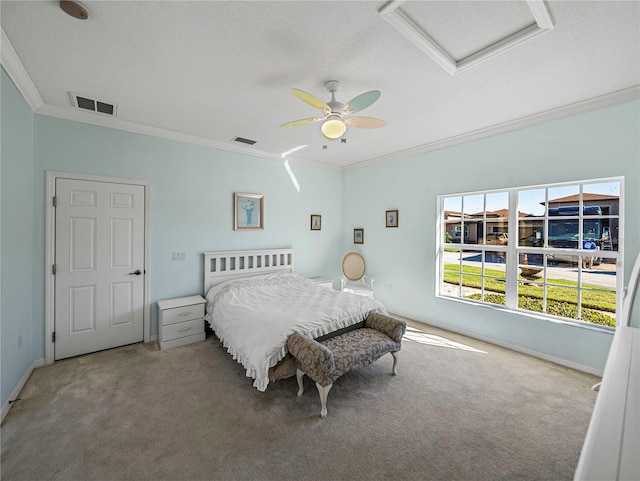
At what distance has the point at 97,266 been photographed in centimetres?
325

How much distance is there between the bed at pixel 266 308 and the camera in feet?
7.89

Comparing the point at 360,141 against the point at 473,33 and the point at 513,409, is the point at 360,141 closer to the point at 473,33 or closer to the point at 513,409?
the point at 473,33

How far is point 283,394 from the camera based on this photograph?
2518 millimetres

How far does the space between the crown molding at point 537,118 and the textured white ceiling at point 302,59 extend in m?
0.05

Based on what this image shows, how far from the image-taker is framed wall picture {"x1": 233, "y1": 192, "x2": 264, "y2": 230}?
4.32m

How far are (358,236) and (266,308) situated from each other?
114 inches

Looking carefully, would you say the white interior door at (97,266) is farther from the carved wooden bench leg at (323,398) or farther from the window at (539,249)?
the window at (539,249)

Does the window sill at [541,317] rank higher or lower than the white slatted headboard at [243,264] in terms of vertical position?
lower

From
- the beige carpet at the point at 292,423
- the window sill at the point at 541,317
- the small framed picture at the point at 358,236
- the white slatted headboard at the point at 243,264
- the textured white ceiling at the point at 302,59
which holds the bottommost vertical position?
the beige carpet at the point at 292,423

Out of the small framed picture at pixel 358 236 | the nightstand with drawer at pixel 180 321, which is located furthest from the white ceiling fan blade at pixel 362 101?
the small framed picture at pixel 358 236

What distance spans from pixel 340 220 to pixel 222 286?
2.88m

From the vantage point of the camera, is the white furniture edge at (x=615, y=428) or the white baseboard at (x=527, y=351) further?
the white baseboard at (x=527, y=351)

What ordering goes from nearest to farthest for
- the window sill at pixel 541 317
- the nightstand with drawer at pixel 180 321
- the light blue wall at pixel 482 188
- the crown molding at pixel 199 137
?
the crown molding at pixel 199 137
the light blue wall at pixel 482 188
the window sill at pixel 541 317
the nightstand with drawer at pixel 180 321

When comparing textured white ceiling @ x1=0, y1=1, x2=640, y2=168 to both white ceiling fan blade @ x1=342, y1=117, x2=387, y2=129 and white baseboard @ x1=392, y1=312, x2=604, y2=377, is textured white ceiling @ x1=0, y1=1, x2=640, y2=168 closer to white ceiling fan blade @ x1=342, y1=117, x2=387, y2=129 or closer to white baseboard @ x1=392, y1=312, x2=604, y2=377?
white ceiling fan blade @ x1=342, y1=117, x2=387, y2=129
